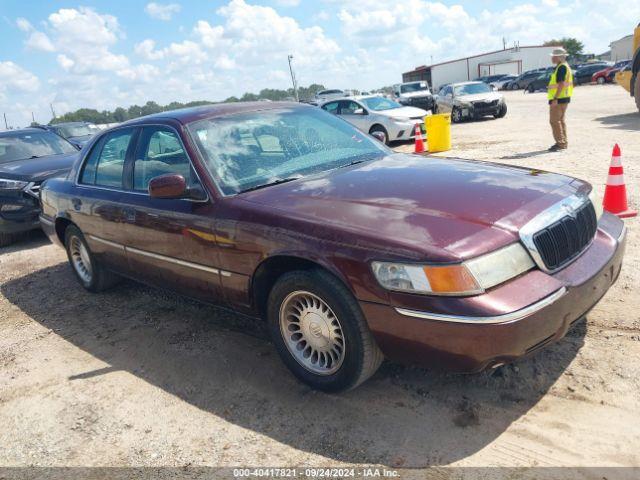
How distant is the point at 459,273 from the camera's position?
2.35m

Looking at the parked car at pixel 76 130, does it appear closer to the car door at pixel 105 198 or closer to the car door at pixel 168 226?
the car door at pixel 105 198

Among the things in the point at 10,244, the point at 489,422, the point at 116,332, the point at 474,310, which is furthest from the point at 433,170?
the point at 10,244

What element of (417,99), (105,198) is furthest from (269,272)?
(417,99)

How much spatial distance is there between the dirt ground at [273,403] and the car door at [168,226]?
534mm

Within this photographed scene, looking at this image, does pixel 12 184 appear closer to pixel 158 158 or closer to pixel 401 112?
pixel 158 158

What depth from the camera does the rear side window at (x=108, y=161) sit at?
4.27m

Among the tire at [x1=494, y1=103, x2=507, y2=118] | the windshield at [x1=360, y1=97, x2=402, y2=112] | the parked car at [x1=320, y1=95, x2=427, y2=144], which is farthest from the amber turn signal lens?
the tire at [x1=494, y1=103, x2=507, y2=118]

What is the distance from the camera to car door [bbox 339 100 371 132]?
14.9 meters

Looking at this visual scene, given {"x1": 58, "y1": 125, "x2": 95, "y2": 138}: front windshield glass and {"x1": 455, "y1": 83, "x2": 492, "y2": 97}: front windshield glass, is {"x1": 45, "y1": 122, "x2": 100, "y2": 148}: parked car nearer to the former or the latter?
{"x1": 58, "y1": 125, "x2": 95, "y2": 138}: front windshield glass

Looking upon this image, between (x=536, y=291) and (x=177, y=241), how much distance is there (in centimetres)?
232

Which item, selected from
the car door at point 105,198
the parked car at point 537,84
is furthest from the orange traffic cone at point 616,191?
the parked car at point 537,84

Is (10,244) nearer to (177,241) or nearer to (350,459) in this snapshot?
(177,241)

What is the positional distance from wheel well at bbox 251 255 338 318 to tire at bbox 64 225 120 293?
91.7 inches

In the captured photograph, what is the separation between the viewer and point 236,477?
2480mm
